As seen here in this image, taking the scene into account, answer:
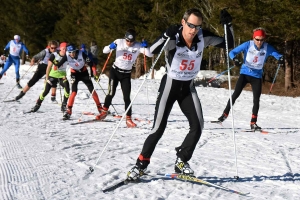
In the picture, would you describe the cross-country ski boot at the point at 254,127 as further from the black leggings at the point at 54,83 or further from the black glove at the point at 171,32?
the black glove at the point at 171,32

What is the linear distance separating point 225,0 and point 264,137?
34.3 feet

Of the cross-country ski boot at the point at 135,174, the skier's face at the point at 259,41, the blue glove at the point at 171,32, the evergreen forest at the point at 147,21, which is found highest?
the evergreen forest at the point at 147,21

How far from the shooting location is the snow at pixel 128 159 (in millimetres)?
4051

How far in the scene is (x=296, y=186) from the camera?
14.5 feet

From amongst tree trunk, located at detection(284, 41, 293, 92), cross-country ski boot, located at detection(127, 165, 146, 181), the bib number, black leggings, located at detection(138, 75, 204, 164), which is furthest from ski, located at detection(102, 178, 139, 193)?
tree trunk, located at detection(284, 41, 293, 92)

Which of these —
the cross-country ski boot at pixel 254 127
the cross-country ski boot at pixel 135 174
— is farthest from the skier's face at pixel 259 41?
the cross-country ski boot at pixel 135 174

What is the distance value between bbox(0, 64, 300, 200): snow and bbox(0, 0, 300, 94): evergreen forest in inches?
265

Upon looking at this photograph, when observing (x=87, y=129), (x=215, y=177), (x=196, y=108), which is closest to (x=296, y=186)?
(x=215, y=177)

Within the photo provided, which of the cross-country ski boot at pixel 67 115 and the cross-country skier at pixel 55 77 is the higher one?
the cross-country skier at pixel 55 77

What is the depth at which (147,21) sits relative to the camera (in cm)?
2452

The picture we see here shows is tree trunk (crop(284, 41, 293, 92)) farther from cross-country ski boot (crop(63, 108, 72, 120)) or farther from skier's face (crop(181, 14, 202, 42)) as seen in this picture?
skier's face (crop(181, 14, 202, 42))

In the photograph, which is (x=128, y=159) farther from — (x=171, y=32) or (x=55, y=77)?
(x=55, y=77)

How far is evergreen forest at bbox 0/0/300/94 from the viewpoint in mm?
15750

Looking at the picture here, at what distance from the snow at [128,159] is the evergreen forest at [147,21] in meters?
6.72
